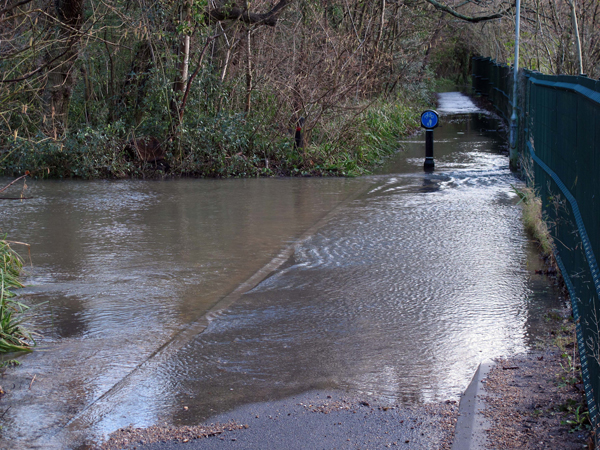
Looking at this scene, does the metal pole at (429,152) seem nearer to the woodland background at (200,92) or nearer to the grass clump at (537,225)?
the woodland background at (200,92)

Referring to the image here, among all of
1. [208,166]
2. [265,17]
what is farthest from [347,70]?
[208,166]

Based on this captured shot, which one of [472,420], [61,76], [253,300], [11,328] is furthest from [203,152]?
[472,420]

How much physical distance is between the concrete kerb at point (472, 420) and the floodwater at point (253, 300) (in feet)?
0.40

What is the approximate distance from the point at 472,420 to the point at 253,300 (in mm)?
2692

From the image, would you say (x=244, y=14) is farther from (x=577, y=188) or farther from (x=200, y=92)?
(x=577, y=188)

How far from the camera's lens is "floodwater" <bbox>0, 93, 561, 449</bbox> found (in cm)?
418

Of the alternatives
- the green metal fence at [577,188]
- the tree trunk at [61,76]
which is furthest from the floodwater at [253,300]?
the tree trunk at [61,76]

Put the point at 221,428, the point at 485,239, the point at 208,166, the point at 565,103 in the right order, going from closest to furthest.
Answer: the point at 221,428 → the point at 565,103 → the point at 485,239 → the point at 208,166

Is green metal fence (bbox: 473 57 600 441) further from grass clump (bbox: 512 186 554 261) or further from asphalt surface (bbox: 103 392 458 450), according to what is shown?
asphalt surface (bbox: 103 392 458 450)

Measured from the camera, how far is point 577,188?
181 inches

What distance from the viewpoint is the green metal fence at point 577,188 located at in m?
3.58

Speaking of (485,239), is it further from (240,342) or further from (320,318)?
(240,342)

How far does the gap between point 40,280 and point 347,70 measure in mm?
8529

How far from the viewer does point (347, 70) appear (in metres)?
13.4
